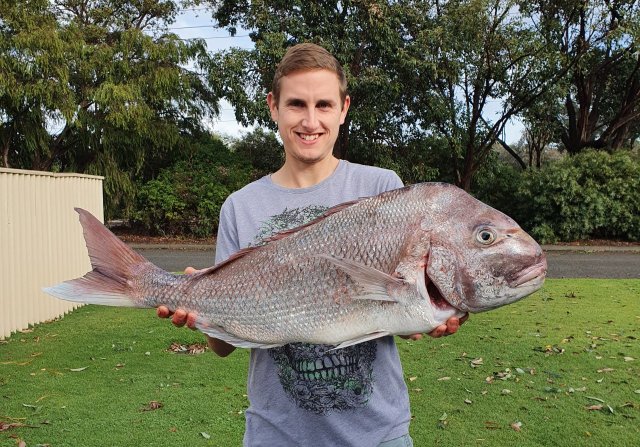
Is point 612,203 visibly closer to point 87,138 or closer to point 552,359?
point 552,359

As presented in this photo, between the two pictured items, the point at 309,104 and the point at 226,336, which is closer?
the point at 226,336

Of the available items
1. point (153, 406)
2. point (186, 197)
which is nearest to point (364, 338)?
point (153, 406)

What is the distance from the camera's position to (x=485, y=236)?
6.49 ft

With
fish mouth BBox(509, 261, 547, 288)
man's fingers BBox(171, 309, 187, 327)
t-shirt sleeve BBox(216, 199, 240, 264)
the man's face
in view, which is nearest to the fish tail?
man's fingers BBox(171, 309, 187, 327)

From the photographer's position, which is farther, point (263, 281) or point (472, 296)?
point (263, 281)

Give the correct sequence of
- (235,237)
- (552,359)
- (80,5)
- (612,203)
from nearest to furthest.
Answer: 1. (235,237)
2. (552,359)
3. (612,203)
4. (80,5)

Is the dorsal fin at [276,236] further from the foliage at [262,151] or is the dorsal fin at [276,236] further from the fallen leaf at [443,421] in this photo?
the foliage at [262,151]

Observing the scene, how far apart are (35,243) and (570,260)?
1323 centimetres

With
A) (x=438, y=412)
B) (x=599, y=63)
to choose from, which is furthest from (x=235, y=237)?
(x=599, y=63)

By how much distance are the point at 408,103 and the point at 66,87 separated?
11.5 meters

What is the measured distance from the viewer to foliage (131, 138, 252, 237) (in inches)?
811

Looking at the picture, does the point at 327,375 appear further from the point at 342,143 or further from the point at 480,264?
the point at 342,143

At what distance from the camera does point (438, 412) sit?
487cm

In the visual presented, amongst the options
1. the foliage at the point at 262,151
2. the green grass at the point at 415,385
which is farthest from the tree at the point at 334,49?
the green grass at the point at 415,385
